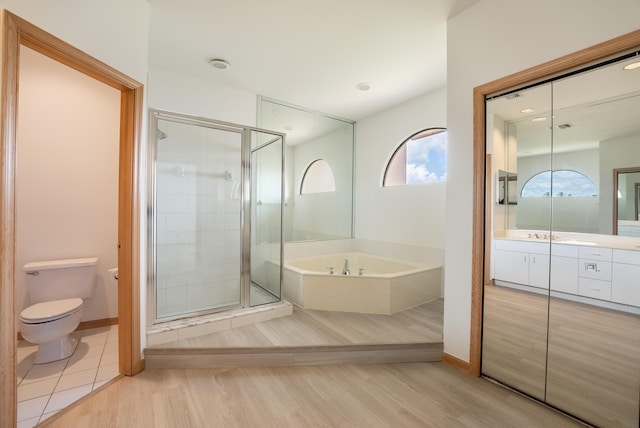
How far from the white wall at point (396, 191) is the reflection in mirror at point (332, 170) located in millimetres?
175

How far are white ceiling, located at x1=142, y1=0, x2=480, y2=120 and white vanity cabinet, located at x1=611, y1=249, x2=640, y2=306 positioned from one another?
191 centimetres

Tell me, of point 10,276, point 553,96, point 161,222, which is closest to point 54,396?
point 10,276

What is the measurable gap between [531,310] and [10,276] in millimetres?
3019

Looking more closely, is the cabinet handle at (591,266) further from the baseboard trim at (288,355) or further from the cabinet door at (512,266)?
the baseboard trim at (288,355)

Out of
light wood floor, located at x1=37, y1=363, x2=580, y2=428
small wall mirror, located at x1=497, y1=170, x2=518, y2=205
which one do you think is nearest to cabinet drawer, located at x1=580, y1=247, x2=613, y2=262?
small wall mirror, located at x1=497, y1=170, x2=518, y2=205

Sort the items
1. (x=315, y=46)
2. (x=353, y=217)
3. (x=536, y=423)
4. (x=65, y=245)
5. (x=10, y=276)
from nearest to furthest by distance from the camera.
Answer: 1. (x=10, y=276)
2. (x=536, y=423)
3. (x=315, y=46)
4. (x=65, y=245)
5. (x=353, y=217)

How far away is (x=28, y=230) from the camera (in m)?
2.51

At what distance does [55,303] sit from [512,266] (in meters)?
3.61

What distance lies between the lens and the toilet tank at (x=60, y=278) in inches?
93.1

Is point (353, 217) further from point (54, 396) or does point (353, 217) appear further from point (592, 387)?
point (54, 396)

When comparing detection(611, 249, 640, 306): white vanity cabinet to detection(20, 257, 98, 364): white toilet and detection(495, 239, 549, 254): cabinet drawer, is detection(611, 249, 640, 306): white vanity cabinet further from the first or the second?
detection(20, 257, 98, 364): white toilet

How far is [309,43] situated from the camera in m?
2.42

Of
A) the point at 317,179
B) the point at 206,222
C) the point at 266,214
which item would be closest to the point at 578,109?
the point at 266,214

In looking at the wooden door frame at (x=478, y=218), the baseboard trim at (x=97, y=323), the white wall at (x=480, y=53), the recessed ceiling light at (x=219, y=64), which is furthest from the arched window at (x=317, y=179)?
the baseboard trim at (x=97, y=323)
